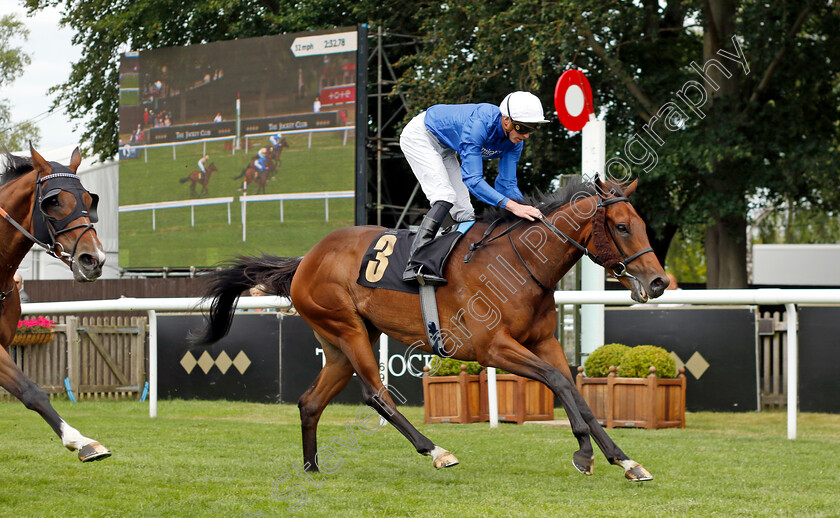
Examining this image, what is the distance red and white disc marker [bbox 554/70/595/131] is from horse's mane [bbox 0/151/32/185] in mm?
4468

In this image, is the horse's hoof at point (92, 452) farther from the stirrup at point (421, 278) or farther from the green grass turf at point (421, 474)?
the stirrup at point (421, 278)

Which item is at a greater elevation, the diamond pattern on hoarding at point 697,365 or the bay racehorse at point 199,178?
the bay racehorse at point 199,178

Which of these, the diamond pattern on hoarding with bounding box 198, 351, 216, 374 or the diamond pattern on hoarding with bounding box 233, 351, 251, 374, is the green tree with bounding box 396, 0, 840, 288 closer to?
the diamond pattern on hoarding with bounding box 233, 351, 251, 374

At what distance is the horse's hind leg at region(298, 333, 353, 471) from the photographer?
5.31 metres

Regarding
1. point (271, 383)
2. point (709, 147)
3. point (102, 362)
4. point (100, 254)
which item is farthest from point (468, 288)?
point (709, 147)

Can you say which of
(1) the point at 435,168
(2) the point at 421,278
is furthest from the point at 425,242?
(1) the point at 435,168

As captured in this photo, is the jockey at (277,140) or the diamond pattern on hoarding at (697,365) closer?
the diamond pattern on hoarding at (697,365)

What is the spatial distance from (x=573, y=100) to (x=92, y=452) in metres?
5.42

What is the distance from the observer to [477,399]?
7.97 m

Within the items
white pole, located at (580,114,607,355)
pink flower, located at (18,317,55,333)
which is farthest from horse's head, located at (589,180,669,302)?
pink flower, located at (18,317,55,333)

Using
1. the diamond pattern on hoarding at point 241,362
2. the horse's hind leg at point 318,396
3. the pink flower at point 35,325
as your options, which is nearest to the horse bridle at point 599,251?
the horse's hind leg at point 318,396

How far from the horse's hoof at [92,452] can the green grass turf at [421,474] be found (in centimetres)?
27

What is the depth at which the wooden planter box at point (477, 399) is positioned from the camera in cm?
784

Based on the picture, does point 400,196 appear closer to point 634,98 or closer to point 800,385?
point 634,98
